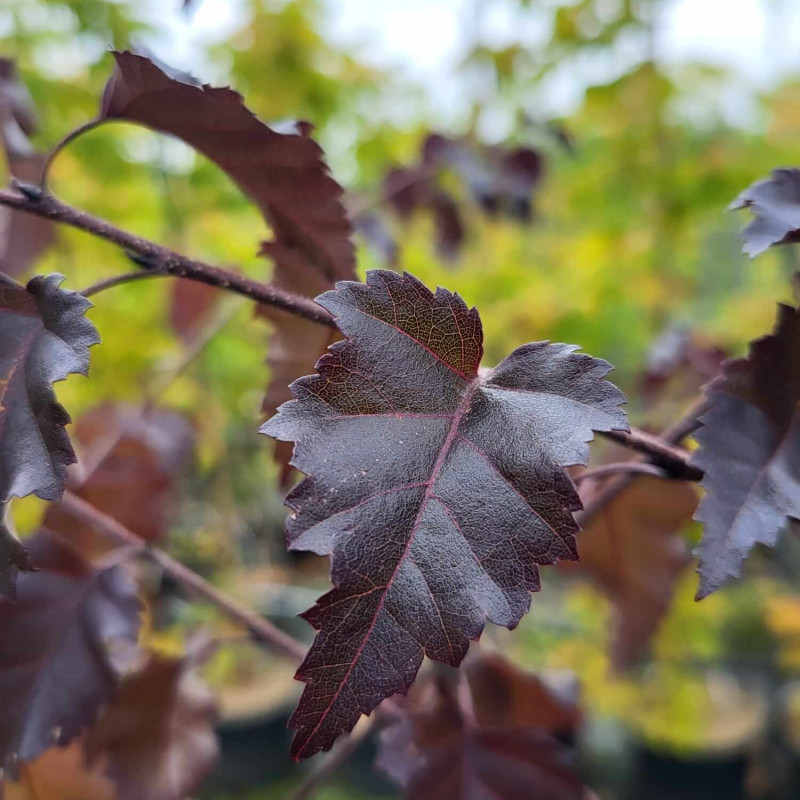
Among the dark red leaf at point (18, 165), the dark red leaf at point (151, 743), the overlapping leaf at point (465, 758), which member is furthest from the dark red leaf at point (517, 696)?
the dark red leaf at point (18, 165)

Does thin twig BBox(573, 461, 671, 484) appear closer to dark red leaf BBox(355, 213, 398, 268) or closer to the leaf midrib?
the leaf midrib

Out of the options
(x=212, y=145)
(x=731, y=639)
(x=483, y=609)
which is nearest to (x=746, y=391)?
(x=483, y=609)

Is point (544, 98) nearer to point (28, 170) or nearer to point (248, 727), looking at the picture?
point (28, 170)

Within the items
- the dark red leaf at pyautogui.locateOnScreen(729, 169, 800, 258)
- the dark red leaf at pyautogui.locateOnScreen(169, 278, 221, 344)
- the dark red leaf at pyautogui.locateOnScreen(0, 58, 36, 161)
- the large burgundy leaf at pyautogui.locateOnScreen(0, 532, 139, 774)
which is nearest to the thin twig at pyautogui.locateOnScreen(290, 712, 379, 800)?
the large burgundy leaf at pyautogui.locateOnScreen(0, 532, 139, 774)

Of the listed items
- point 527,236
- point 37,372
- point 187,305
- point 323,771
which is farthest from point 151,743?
point 527,236

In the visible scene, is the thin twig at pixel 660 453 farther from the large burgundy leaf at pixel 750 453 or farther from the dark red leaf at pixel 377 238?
the dark red leaf at pixel 377 238

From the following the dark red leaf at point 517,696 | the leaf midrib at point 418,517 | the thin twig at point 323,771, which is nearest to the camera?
the leaf midrib at point 418,517

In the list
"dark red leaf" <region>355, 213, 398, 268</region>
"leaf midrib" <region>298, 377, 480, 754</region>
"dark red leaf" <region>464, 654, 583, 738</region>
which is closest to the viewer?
"leaf midrib" <region>298, 377, 480, 754</region>
